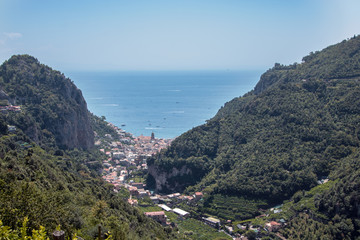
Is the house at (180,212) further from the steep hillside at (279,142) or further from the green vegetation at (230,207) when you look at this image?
the steep hillside at (279,142)

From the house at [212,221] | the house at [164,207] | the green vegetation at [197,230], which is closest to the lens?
the green vegetation at [197,230]

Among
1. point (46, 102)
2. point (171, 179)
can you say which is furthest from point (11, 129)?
point (171, 179)

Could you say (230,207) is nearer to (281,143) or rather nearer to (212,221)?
(212,221)

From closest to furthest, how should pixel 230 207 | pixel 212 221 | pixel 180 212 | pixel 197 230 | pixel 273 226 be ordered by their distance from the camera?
pixel 273 226, pixel 197 230, pixel 212 221, pixel 230 207, pixel 180 212

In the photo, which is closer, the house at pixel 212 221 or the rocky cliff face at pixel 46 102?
the house at pixel 212 221

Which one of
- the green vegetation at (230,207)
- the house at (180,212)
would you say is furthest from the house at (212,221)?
the house at (180,212)

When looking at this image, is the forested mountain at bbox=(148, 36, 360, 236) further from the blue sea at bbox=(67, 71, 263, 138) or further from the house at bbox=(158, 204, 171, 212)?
the blue sea at bbox=(67, 71, 263, 138)

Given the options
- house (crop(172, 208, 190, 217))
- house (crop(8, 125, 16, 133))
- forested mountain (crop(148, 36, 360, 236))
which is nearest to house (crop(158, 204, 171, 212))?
house (crop(172, 208, 190, 217))
